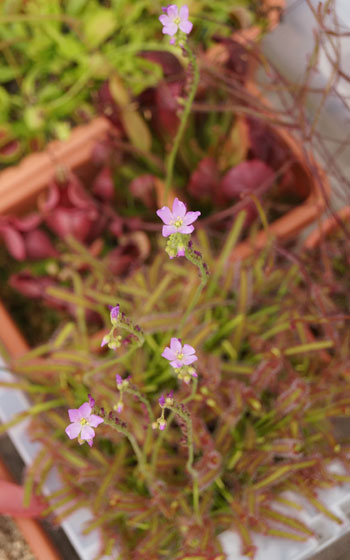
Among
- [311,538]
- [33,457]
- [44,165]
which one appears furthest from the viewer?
[44,165]

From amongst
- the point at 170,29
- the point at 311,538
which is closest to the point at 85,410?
the point at 170,29

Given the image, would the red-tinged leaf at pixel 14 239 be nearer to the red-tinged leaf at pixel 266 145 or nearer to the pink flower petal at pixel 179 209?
the red-tinged leaf at pixel 266 145

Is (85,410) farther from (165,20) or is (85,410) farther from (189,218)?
(165,20)

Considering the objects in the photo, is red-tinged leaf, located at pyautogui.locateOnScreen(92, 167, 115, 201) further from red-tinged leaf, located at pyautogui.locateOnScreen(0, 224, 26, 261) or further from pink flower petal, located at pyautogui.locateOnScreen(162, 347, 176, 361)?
pink flower petal, located at pyautogui.locateOnScreen(162, 347, 176, 361)

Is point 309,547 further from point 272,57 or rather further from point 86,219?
point 272,57

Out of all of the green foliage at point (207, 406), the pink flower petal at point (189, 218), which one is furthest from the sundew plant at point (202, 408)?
the pink flower petal at point (189, 218)

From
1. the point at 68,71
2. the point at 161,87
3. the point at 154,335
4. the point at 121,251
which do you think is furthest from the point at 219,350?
the point at 68,71
